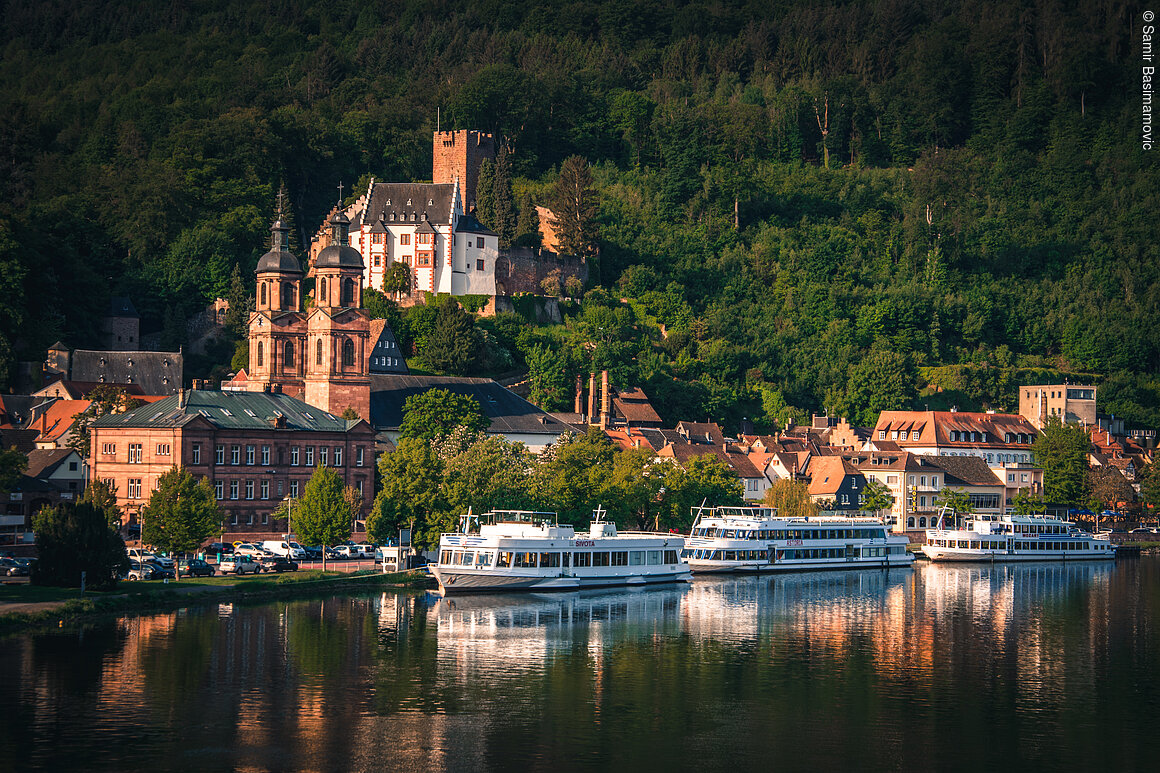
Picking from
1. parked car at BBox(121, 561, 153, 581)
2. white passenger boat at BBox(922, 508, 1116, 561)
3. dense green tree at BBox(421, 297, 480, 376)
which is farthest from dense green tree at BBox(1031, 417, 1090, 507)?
parked car at BBox(121, 561, 153, 581)

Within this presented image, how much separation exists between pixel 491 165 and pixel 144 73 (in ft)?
185

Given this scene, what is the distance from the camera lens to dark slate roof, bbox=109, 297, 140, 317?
12331cm

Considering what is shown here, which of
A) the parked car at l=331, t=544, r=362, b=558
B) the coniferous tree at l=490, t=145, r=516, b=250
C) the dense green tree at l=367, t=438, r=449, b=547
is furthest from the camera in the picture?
the coniferous tree at l=490, t=145, r=516, b=250

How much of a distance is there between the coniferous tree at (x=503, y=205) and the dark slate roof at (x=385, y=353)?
18.4 m

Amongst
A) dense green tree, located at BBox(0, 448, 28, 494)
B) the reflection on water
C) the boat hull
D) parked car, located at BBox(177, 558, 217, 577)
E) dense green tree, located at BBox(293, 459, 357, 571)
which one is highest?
dense green tree, located at BBox(0, 448, 28, 494)

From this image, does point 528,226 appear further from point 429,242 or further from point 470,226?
point 429,242

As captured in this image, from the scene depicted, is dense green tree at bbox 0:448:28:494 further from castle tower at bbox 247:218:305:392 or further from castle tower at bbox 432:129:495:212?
castle tower at bbox 432:129:495:212

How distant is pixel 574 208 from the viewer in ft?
449

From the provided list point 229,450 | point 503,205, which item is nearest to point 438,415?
point 229,450

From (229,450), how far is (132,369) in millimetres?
30225

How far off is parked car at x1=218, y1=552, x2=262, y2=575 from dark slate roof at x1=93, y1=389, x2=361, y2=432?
41.8 ft

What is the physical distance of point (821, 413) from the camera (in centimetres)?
14338

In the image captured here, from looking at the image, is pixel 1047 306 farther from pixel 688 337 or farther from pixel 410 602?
pixel 410 602

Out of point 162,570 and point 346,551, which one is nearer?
point 162,570
